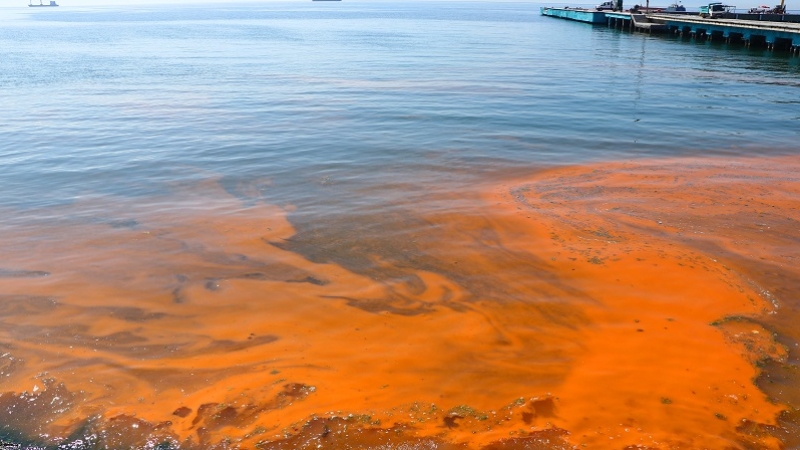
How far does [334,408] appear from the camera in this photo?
4676mm

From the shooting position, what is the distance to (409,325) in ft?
19.2

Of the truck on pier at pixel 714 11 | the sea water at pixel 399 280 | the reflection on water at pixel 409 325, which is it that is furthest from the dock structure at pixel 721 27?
the reflection on water at pixel 409 325

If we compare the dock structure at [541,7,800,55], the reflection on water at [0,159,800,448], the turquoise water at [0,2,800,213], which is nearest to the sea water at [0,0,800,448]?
the reflection on water at [0,159,800,448]

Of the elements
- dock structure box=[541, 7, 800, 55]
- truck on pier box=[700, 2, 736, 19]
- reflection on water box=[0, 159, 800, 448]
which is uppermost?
truck on pier box=[700, 2, 736, 19]

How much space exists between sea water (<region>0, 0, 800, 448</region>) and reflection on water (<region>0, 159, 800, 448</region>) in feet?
0.09

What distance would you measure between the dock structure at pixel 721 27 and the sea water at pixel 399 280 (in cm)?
2176

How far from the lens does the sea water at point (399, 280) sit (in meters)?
4.60

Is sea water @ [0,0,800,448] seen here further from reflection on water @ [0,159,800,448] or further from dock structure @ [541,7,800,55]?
dock structure @ [541,7,800,55]

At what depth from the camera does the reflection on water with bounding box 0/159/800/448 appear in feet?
14.7

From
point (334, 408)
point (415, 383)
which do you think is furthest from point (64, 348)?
point (415, 383)

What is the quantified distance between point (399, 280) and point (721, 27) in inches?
1611

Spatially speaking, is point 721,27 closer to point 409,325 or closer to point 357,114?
point 357,114

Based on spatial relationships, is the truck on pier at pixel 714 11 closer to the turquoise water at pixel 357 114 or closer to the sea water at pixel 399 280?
the turquoise water at pixel 357 114

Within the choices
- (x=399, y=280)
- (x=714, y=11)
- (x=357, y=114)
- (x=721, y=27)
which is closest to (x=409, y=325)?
(x=399, y=280)
